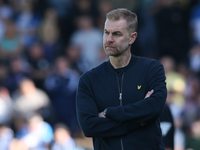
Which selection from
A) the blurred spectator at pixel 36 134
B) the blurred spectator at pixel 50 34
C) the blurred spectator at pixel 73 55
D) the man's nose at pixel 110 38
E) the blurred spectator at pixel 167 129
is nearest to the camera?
the man's nose at pixel 110 38

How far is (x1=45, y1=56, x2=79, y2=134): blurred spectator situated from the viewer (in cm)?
949

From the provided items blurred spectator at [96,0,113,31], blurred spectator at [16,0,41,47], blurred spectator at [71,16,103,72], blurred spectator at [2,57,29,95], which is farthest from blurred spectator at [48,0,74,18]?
blurred spectator at [2,57,29,95]

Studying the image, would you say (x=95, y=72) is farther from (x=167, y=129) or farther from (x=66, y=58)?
(x=66, y=58)

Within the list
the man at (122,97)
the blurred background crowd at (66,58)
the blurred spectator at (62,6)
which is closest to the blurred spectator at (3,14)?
the blurred background crowd at (66,58)

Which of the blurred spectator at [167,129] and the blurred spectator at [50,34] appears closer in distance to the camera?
the blurred spectator at [167,129]

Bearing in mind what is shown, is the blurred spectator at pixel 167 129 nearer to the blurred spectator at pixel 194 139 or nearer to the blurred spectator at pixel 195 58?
the blurred spectator at pixel 194 139

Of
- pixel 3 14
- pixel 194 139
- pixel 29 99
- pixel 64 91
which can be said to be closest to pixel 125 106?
pixel 194 139

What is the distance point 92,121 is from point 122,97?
0.31m

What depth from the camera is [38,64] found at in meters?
10.2

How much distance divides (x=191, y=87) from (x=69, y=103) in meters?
2.68

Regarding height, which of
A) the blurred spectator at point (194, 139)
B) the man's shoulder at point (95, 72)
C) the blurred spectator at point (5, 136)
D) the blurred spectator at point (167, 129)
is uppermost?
the man's shoulder at point (95, 72)

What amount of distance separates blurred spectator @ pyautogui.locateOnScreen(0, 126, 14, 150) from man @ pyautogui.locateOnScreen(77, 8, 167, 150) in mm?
6005

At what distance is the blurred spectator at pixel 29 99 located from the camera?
9.55 metres

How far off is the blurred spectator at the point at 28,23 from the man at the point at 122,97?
24.5 ft
